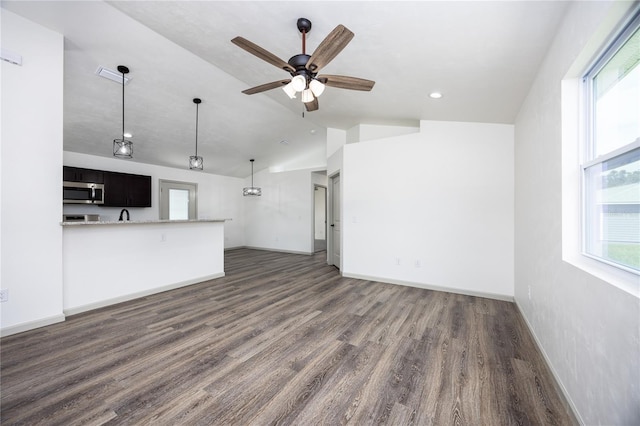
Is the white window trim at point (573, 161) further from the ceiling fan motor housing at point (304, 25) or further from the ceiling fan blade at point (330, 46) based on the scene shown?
the ceiling fan motor housing at point (304, 25)

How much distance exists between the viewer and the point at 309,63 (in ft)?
6.96

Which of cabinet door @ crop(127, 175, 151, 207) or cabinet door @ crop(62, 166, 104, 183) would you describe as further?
cabinet door @ crop(127, 175, 151, 207)

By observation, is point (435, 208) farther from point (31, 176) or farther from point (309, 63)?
point (31, 176)

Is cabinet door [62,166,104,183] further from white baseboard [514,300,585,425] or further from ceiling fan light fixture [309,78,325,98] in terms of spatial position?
white baseboard [514,300,585,425]

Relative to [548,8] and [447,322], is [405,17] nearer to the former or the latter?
[548,8]

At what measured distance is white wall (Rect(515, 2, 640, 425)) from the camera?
1138mm

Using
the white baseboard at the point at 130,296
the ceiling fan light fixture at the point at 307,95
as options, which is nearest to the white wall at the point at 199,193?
the white baseboard at the point at 130,296

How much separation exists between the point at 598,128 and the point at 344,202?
3.74m

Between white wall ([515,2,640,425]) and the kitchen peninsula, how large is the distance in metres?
4.44

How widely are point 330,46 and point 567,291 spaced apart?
236 cm

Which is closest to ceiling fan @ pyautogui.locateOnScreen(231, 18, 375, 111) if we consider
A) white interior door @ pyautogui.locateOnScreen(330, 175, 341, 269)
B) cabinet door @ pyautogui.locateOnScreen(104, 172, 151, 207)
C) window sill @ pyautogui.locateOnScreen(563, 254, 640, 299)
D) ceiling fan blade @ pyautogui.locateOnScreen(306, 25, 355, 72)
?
ceiling fan blade @ pyautogui.locateOnScreen(306, 25, 355, 72)

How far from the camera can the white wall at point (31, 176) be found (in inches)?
97.3

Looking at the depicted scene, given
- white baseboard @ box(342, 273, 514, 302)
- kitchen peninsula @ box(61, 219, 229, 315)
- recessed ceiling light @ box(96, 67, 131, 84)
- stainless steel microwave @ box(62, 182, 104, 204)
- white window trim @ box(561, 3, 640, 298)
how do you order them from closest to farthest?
white window trim @ box(561, 3, 640, 298) → kitchen peninsula @ box(61, 219, 229, 315) → recessed ceiling light @ box(96, 67, 131, 84) → white baseboard @ box(342, 273, 514, 302) → stainless steel microwave @ box(62, 182, 104, 204)

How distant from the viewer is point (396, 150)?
449cm
